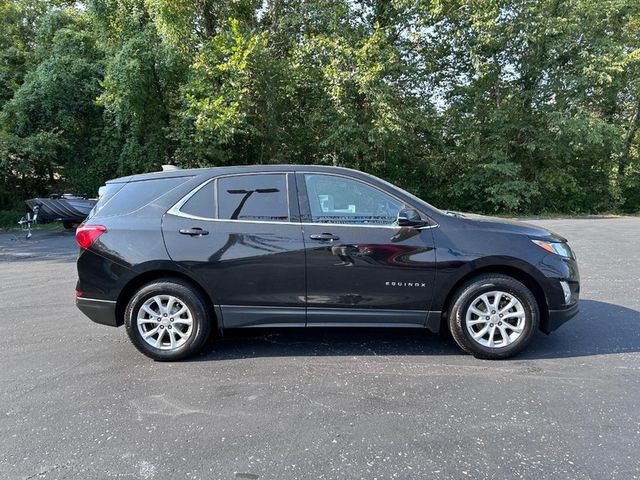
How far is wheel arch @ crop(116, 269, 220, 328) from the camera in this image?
4.12 m

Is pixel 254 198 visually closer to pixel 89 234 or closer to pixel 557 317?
pixel 89 234

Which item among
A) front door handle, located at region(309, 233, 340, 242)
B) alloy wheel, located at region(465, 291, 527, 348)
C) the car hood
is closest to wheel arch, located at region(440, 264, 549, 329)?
alloy wheel, located at region(465, 291, 527, 348)

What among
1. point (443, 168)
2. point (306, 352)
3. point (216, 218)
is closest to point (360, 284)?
point (306, 352)

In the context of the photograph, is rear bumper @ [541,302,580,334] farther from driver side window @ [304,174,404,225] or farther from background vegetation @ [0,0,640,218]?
background vegetation @ [0,0,640,218]

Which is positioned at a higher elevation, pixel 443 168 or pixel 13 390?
pixel 443 168

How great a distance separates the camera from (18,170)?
16.0 metres

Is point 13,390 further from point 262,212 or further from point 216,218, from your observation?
point 262,212

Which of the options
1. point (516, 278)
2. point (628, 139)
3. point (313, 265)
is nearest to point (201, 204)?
point (313, 265)

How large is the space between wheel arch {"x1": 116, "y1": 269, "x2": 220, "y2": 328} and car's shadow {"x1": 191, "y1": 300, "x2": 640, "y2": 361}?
50 cm

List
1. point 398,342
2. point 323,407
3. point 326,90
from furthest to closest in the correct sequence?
point 326,90 → point 398,342 → point 323,407

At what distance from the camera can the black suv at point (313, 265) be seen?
13.0 ft

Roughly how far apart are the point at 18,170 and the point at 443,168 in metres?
16.8

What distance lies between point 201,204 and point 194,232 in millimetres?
289

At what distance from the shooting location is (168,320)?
4102 mm
